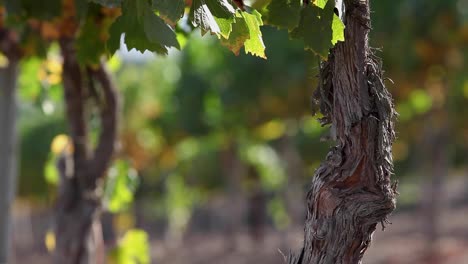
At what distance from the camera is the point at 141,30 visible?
3.04 metres

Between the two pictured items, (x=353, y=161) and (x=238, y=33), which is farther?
(x=353, y=161)

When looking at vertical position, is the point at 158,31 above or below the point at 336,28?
below

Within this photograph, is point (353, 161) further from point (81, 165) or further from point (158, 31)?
point (81, 165)

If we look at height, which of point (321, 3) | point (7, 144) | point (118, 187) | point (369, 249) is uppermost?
point (369, 249)

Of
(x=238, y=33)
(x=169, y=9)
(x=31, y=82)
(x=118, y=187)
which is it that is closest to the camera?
(x=169, y=9)

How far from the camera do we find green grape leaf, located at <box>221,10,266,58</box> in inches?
119

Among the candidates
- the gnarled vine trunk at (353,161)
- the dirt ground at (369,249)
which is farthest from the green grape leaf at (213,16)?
the dirt ground at (369,249)

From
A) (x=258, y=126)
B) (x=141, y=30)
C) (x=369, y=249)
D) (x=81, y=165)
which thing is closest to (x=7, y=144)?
(x=81, y=165)

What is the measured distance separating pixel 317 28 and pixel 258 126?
19823mm

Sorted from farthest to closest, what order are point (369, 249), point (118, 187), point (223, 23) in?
point (369, 249) < point (118, 187) < point (223, 23)

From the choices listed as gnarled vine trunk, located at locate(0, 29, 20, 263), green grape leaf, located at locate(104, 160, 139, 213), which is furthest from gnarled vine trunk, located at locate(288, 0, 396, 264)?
gnarled vine trunk, located at locate(0, 29, 20, 263)

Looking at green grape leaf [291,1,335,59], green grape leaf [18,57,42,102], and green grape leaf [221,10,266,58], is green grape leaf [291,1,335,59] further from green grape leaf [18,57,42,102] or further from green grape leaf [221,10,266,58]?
green grape leaf [18,57,42,102]

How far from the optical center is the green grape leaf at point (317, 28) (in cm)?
309

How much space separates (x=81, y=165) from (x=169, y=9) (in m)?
3.99
